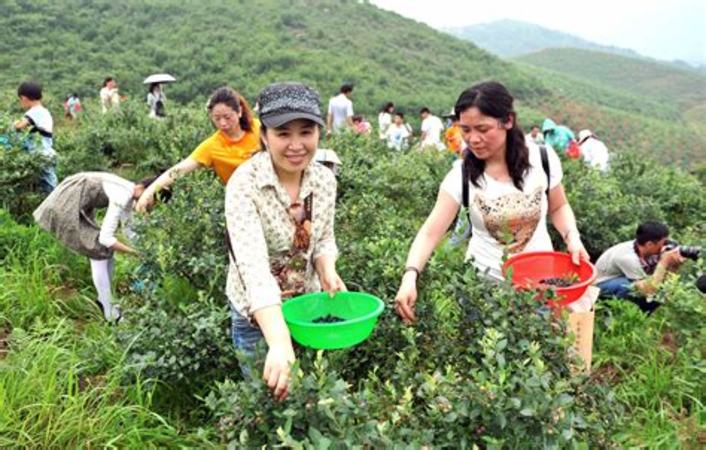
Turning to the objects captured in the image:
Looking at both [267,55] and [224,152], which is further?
[267,55]

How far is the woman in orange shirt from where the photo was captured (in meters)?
3.75

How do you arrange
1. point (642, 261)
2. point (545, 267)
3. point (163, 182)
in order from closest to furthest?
point (545, 267), point (163, 182), point (642, 261)

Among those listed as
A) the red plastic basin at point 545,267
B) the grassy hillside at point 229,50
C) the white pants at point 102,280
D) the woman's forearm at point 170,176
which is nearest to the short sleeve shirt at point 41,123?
the white pants at point 102,280

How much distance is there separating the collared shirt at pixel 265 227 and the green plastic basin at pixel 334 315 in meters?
0.10

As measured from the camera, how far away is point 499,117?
234 centimetres

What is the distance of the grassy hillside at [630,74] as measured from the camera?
218ft

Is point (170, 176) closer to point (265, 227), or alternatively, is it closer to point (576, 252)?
point (265, 227)

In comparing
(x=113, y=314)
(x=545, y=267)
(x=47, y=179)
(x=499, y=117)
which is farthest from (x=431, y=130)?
(x=499, y=117)

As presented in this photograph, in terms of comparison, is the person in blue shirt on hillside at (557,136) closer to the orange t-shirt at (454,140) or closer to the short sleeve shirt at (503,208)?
the orange t-shirt at (454,140)

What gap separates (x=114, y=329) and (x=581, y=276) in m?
2.13

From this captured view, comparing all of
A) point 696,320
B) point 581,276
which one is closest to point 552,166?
point 581,276

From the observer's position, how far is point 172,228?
10.9ft

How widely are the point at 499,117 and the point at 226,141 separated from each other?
2011mm

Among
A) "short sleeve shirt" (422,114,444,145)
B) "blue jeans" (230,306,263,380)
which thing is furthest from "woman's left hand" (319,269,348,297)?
"short sleeve shirt" (422,114,444,145)
